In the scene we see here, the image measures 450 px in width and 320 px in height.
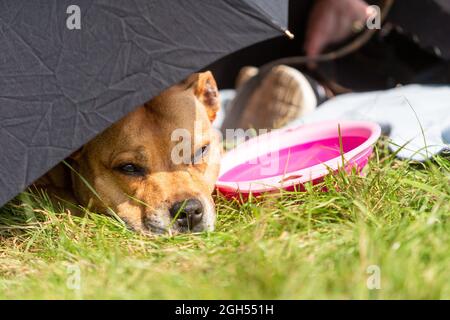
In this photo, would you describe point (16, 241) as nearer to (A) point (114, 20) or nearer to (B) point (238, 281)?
(A) point (114, 20)

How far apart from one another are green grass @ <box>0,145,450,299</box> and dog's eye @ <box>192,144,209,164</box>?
0.93ft

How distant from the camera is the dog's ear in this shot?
15.5 ft

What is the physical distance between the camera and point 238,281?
2.81m

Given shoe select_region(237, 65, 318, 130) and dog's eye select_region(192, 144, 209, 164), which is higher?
shoe select_region(237, 65, 318, 130)

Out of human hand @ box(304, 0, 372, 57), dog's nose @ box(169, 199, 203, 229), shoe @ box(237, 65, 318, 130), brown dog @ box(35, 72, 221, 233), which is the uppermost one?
human hand @ box(304, 0, 372, 57)

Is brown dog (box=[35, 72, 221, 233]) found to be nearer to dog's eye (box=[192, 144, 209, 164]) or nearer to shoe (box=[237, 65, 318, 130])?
dog's eye (box=[192, 144, 209, 164])

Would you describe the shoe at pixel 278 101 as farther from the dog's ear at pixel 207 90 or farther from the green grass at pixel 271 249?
the green grass at pixel 271 249

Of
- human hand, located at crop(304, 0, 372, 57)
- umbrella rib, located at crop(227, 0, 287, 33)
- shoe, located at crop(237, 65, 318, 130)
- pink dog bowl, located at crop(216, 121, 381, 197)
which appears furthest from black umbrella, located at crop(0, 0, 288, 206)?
human hand, located at crop(304, 0, 372, 57)

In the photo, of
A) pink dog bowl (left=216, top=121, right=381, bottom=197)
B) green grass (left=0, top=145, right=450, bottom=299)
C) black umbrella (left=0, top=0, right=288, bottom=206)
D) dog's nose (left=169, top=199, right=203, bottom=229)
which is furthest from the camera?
pink dog bowl (left=216, top=121, right=381, bottom=197)

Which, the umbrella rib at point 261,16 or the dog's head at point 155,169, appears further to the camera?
the dog's head at point 155,169

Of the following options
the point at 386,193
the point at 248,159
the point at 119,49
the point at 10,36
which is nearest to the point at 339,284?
the point at 386,193

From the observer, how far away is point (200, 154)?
4316mm

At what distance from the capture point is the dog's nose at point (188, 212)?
3.88 meters

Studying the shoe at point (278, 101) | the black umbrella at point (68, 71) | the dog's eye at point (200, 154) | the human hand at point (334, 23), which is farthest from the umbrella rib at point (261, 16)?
the human hand at point (334, 23)
